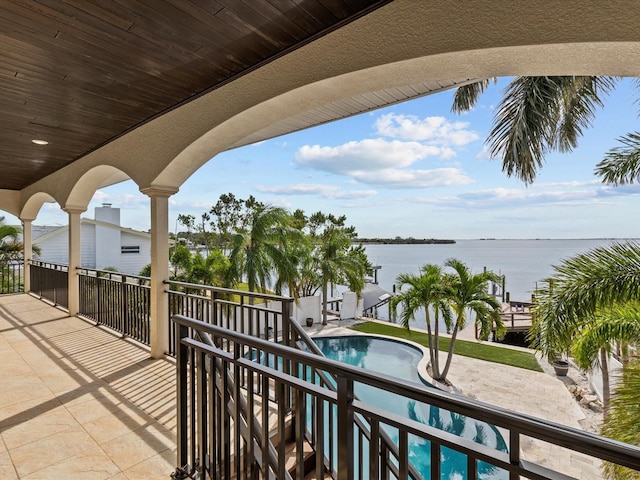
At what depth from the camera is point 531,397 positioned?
7.24 m

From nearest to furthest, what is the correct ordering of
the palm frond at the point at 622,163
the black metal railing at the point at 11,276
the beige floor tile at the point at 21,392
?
the beige floor tile at the point at 21,392 → the palm frond at the point at 622,163 → the black metal railing at the point at 11,276

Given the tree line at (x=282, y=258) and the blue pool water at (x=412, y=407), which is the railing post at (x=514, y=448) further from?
the tree line at (x=282, y=258)

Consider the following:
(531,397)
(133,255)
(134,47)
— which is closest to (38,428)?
(134,47)

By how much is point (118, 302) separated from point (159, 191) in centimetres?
217

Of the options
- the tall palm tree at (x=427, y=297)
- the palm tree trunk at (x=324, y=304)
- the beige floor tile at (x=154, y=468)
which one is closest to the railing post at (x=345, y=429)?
the beige floor tile at (x=154, y=468)

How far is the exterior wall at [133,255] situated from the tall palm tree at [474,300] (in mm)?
13576

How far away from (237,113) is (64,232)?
15816mm

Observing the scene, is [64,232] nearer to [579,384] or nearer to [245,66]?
[245,66]

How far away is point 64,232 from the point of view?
15148mm

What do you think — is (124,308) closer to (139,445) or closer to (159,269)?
(159,269)

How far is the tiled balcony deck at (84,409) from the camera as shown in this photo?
233 cm

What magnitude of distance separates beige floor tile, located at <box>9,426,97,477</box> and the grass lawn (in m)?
7.44

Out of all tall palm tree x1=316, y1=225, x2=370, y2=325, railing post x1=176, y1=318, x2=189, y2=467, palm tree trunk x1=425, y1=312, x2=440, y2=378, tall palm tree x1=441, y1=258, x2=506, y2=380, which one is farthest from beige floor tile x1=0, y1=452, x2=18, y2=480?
tall palm tree x1=316, y1=225, x2=370, y2=325

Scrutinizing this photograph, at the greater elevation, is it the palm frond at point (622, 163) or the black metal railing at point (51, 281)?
the palm frond at point (622, 163)
